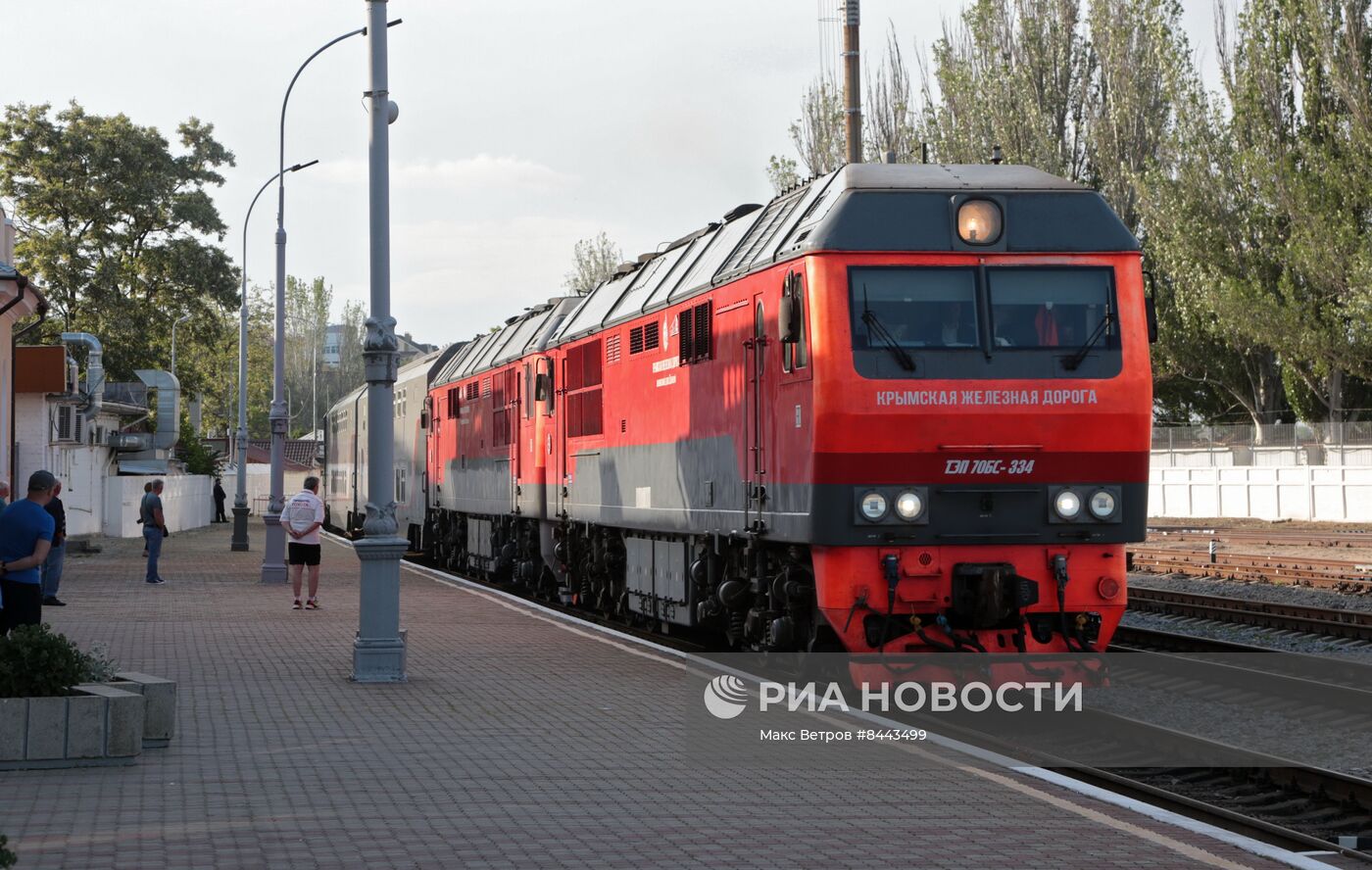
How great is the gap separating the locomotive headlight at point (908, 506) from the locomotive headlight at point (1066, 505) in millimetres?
994

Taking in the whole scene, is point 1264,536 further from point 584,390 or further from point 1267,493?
point 584,390

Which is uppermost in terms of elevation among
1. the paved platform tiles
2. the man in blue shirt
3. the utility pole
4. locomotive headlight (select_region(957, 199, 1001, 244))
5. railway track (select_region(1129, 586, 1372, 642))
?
the utility pole

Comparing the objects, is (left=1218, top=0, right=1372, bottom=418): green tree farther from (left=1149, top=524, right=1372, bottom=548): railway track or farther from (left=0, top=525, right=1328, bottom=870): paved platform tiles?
(left=0, top=525, right=1328, bottom=870): paved platform tiles

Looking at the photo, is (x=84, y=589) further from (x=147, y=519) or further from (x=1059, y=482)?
(x=1059, y=482)

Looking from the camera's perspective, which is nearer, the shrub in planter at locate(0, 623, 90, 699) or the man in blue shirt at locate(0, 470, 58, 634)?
the shrub in planter at locate(0, 623, 90, 699)

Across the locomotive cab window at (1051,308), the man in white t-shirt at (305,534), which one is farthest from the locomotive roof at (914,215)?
the man in white t-shirt at (305,534)

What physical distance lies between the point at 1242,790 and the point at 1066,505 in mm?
2826

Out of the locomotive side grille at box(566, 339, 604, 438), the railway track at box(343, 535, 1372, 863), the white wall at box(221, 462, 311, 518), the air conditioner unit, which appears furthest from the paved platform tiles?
the white wall at box(221, 462, 311, 518)

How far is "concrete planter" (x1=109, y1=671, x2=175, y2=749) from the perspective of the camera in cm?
1002

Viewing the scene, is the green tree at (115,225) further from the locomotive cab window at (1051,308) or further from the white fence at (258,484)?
the locomotive cab window at (1051,308)

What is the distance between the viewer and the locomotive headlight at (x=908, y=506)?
12.0 m

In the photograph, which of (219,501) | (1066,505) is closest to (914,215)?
(1066,505)

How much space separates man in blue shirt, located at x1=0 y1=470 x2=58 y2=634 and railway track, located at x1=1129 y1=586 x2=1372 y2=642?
12.1 meters

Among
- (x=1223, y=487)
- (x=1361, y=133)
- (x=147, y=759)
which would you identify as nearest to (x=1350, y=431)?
(x=1223, y=487)
